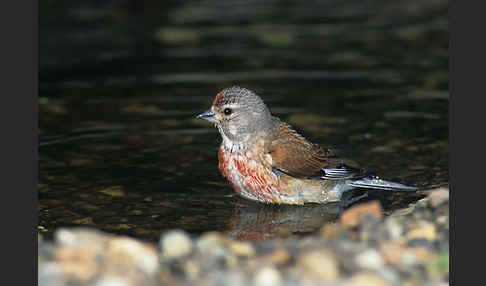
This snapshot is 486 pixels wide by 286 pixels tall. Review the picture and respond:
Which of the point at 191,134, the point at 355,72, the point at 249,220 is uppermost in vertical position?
the point at 355,72

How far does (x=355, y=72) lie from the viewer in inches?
499

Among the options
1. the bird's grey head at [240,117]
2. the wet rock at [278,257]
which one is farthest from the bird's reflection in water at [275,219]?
the wet rock at [278,257]

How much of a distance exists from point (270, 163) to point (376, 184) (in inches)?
42.1

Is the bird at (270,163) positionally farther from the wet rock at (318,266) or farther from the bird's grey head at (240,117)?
the wet rock at (318,266)

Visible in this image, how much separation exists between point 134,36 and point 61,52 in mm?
1376

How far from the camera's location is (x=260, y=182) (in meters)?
8.21

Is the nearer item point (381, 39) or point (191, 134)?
point (191, 134)

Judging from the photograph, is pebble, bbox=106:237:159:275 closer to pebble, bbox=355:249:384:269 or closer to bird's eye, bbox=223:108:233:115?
pebble, bbox=355:249:384:269

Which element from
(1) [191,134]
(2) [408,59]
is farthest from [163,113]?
(2) [408,59]

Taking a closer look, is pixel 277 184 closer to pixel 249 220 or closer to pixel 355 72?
pixel 249 220

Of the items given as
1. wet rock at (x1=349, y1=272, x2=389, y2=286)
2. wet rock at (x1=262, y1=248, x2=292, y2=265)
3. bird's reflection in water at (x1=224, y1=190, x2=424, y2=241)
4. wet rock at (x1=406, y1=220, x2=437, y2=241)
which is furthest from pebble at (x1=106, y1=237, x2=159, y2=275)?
bird's reflection in water at (x1=224, y1=190, x2=424, y2=241)

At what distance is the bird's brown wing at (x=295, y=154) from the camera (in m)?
8.30

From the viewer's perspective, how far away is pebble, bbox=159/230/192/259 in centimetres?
569

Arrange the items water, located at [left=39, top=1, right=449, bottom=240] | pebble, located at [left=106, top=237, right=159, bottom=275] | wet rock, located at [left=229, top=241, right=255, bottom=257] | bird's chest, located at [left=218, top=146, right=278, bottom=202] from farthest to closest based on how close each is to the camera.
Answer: water, located at [left=39, top=1, right=449, bottom=240] → bird's chest, located at [left=218, top=146, right=278, bottom=202] → wet rock, located at [left=229, top=241, right=255, bottom=257] → pebble, located at [left=106, top=237, right=159, bottom=275]
